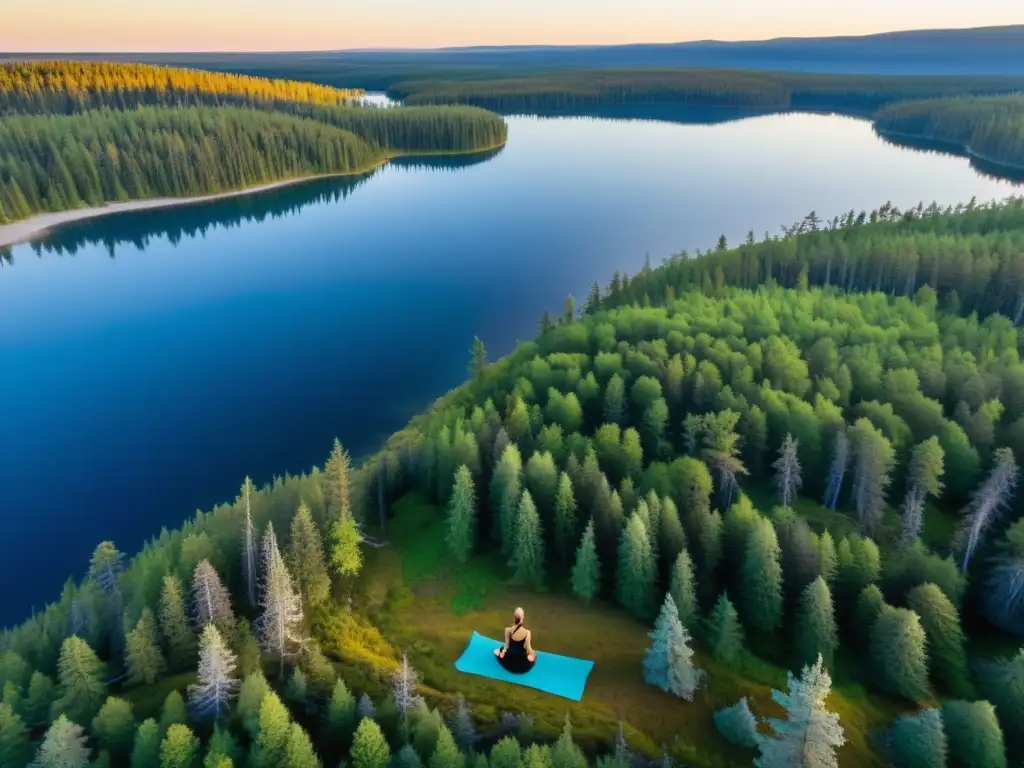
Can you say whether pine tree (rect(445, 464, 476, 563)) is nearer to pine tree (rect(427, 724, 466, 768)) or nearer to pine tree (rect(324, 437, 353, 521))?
pine tree (rect(324, 437, 353, 521))

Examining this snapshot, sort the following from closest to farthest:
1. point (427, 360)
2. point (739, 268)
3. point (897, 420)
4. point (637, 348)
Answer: point (897, 420) < point (637, 348) < point (427, 360) < point (739, 268)

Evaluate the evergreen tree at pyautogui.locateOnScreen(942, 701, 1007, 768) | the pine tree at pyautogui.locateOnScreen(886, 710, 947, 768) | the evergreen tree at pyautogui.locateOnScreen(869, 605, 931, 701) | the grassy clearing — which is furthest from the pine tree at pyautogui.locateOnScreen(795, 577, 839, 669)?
the evergreen tree at pyautogui.locateOnScreen(942, 701, 1007, 768)

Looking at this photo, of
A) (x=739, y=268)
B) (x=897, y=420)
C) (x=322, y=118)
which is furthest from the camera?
(x=322, y=118)

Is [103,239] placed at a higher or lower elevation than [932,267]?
lower

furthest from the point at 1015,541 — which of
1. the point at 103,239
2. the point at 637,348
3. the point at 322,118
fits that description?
the point at 322,118

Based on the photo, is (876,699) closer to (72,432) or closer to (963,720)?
(963,720)

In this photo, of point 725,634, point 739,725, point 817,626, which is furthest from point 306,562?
point 817,626
